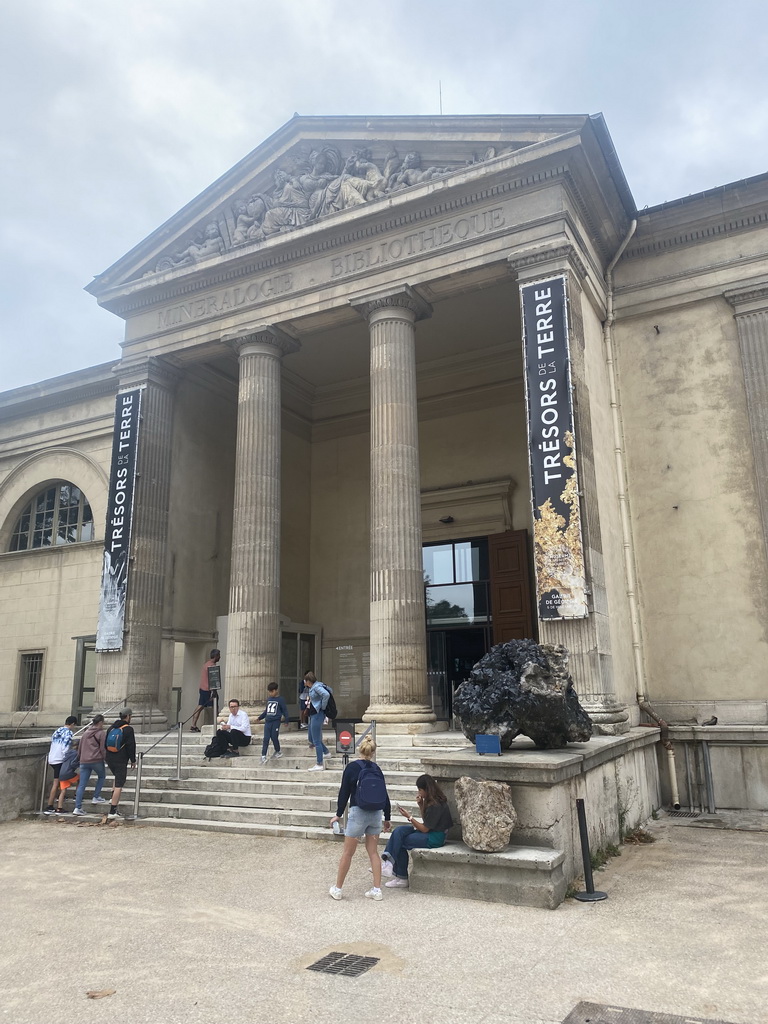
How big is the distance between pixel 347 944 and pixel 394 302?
39.7 feet

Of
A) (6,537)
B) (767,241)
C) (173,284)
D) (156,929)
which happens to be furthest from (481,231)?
(6,537)

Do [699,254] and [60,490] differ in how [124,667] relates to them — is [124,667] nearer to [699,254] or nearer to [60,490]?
[60,490]

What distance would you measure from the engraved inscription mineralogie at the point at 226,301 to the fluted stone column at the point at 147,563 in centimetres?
114

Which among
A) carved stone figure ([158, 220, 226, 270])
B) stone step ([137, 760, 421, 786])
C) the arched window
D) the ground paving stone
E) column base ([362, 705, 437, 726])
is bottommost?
the ground paving stone

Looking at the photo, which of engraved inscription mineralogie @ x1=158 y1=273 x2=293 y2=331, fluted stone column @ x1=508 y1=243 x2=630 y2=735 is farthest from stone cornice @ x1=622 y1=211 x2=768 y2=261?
engraved inscription mineralogie @ x1=158 y1=273 x2=293 y2=331

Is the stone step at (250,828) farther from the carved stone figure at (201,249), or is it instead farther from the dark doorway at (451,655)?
the carved stone figure at (201,249)

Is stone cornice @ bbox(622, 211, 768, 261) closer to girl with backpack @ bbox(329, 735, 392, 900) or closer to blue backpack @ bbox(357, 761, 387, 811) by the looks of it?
girl with backpack @ bbox(329, 735, 392, 900)

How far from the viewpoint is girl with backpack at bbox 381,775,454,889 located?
295 inches

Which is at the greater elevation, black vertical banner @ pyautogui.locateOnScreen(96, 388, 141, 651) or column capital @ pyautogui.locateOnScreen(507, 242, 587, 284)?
column capital @ pyautogui.locateOnScreen(507, 242, 587, 284)

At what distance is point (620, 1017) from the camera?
14.6ft

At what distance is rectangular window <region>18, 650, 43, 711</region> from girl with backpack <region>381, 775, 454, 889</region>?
57.3ft

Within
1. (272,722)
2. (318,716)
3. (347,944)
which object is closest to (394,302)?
(318,716)

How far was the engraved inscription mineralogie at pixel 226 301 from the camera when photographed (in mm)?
16812

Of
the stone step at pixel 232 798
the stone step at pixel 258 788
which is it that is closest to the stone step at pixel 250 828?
the stone step at pixel 232 798
